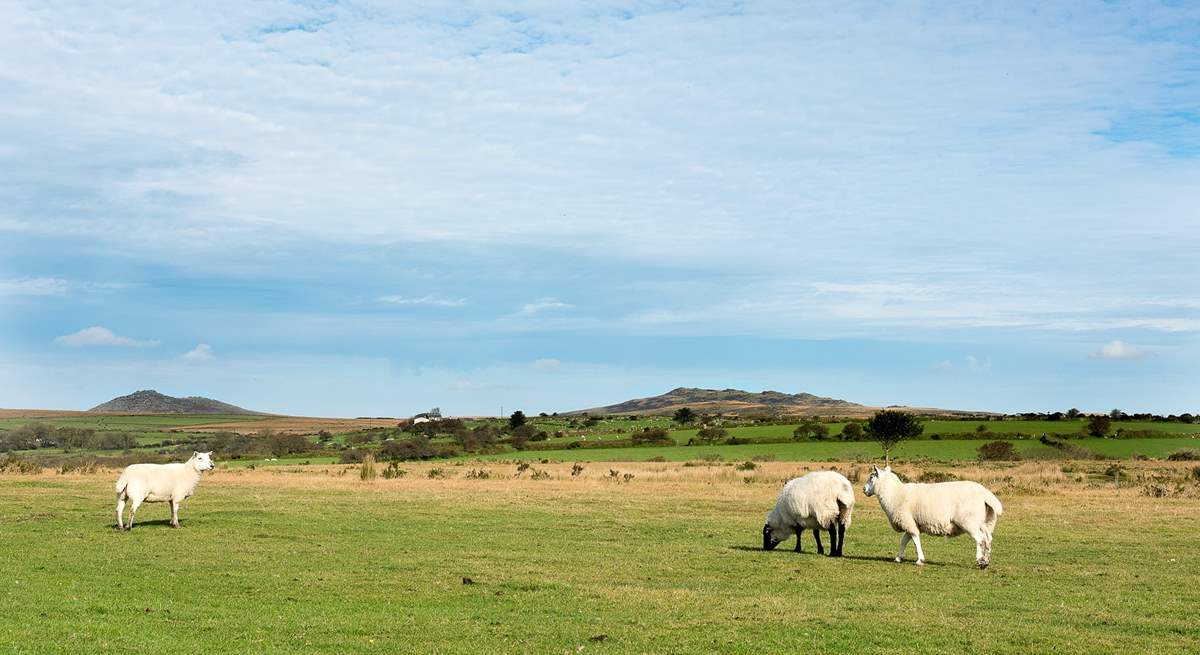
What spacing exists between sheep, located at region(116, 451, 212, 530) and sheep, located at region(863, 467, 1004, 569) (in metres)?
17.1

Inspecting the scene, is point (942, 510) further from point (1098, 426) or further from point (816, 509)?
→ point (1098, 426)

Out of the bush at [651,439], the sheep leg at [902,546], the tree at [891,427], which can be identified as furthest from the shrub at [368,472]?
the bush at [651,439]

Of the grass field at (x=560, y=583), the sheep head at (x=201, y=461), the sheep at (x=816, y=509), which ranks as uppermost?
the sheep head at (x=201, y=461)

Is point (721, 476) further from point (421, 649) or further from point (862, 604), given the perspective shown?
point (421, 649)

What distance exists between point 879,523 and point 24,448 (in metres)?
106

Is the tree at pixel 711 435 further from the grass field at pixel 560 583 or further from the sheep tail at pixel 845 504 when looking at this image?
the sheep tail at pixel 845 504

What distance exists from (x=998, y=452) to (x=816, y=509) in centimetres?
6577

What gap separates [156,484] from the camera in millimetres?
25906

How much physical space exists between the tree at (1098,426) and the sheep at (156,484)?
9236 cm

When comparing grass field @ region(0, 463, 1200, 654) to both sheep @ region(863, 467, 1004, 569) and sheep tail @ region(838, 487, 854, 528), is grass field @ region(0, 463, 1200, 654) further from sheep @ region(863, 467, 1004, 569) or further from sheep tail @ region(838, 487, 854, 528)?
sheep tail @ region(838, 487, 854, 528)

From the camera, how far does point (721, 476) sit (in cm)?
5444

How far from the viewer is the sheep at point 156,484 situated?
83.5 feet

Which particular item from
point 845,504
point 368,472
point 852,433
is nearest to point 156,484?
point 845,504

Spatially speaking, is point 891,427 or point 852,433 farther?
point 852,433
